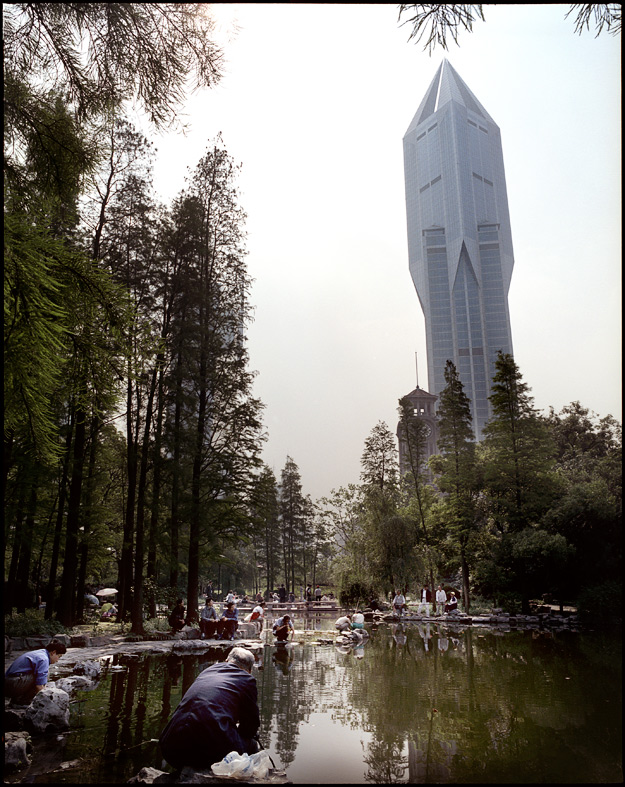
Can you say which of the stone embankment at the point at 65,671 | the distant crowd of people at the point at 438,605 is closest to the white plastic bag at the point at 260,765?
the stone embankment at the point at 65,671

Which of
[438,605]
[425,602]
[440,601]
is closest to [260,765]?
[440,601]

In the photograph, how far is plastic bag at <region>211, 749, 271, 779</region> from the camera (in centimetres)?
414

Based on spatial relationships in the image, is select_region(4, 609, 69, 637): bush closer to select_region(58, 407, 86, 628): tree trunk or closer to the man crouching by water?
select_region(58, 407, 86, 628): tree trunk

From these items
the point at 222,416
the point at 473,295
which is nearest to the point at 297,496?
the point at 222,416

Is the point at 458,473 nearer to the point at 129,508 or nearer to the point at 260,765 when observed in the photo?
the point at 129,508

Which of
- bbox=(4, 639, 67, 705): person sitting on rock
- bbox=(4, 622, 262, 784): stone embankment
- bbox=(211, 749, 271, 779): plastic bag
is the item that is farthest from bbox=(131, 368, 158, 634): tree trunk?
bbox=(211, 749, 271, 779): plastic bag

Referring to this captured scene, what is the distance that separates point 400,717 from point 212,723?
2813mm

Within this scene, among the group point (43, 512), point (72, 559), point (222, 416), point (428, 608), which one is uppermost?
point (222, 416)

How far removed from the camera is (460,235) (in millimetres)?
130625

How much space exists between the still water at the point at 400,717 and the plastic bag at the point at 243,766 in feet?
1.23

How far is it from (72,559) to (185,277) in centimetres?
856

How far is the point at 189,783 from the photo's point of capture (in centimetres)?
381

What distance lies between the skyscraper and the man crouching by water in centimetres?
11279

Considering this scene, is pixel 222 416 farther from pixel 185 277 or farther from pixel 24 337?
pixel 24 337
